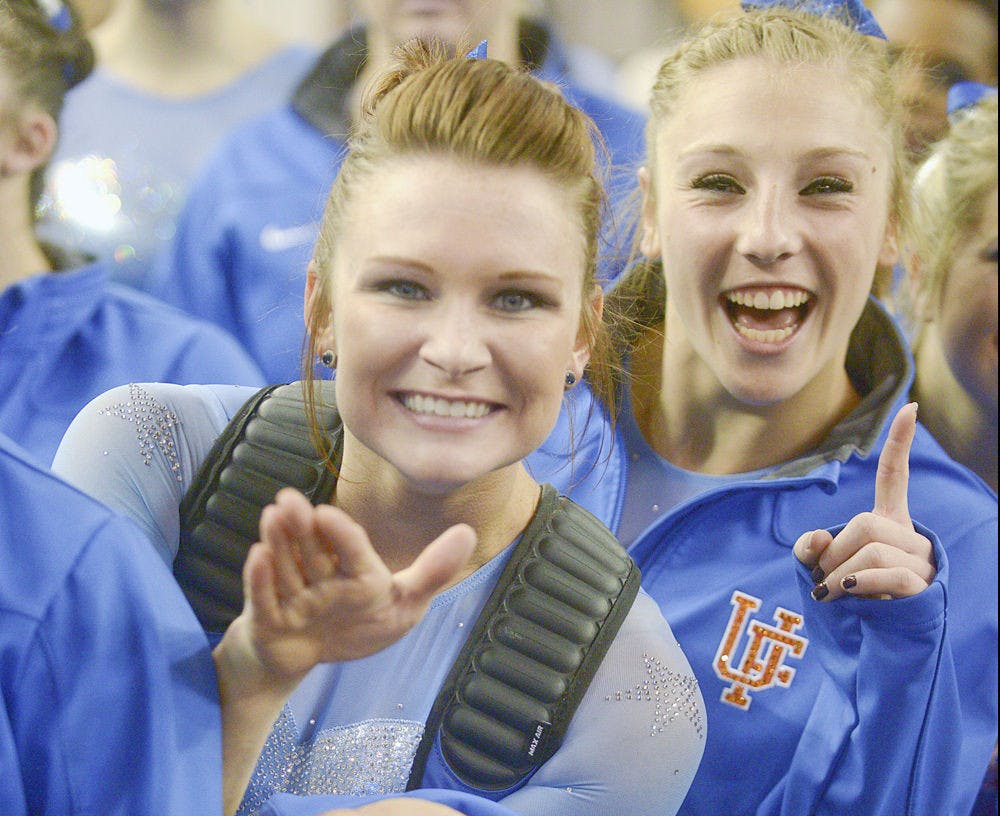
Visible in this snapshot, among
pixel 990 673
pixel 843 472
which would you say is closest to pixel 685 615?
pixel 843 472

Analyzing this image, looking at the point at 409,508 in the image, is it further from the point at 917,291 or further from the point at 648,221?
the point at 917,291

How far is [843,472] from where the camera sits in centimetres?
98

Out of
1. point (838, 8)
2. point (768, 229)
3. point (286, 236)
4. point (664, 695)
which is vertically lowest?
point (664, 695)

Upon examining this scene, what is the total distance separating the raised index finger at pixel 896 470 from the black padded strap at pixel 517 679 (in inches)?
9.2

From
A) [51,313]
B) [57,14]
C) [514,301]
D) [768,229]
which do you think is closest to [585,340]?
[514,301]

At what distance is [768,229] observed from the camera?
0.92 metres

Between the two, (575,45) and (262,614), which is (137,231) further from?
(262,614)

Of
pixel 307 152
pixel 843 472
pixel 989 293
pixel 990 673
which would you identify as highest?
pixel 989 293

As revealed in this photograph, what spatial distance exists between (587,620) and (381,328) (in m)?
0.24

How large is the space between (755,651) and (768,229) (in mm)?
314

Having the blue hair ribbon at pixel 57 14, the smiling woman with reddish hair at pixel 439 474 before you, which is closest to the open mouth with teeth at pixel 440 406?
the smiling woman with reddish hair at pixel 439 474

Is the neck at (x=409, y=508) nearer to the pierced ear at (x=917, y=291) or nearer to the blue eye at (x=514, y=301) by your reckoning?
the blue eye at (x=514, y=301)

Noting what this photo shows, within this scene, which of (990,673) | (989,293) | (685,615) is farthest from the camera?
(989,293)

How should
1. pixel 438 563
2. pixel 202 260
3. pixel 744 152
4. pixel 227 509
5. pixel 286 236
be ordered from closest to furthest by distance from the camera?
pixel 438 563
pixel 227 509
pixel 744 152
pixel 286 236
pixel 202 260
